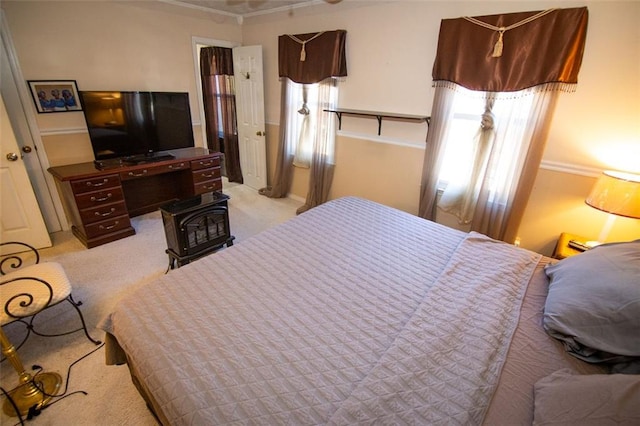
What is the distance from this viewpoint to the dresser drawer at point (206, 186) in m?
3.67

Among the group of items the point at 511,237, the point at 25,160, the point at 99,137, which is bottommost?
the point at 511,237

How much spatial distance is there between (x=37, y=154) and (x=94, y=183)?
73 centimetres

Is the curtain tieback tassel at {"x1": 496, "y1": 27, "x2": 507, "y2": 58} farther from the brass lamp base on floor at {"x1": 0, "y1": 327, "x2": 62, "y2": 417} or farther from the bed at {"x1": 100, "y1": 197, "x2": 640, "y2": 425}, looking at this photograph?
the brass lamp base on floor at {"x1": 0, "y1": 327, "x2": 62, "y2": 417}

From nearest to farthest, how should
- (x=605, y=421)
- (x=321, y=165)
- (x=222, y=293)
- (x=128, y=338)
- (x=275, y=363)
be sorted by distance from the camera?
1. (x=605, y=421)
2. (x=275, y=363)
3. (x=128, y=338)
4. (x=222, y=293)
5. (x=321, y=165)

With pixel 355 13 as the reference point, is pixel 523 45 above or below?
below

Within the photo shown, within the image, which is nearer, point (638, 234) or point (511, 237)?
point (638, 234)

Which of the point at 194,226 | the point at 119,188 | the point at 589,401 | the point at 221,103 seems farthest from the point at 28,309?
the point at 221,103

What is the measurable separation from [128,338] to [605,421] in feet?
5.30

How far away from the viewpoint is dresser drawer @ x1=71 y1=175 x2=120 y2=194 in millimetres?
2682

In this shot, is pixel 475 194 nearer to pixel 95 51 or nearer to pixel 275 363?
pixel 275 363

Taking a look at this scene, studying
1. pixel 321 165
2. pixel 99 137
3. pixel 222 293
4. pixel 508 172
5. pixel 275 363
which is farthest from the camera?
pixel 321 165

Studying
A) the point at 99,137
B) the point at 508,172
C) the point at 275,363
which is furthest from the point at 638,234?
the point at 99,137

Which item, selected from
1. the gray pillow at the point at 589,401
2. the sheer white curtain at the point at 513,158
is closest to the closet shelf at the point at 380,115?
the sheer white curtain at the point at 513,158

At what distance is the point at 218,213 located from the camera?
8.86ft
